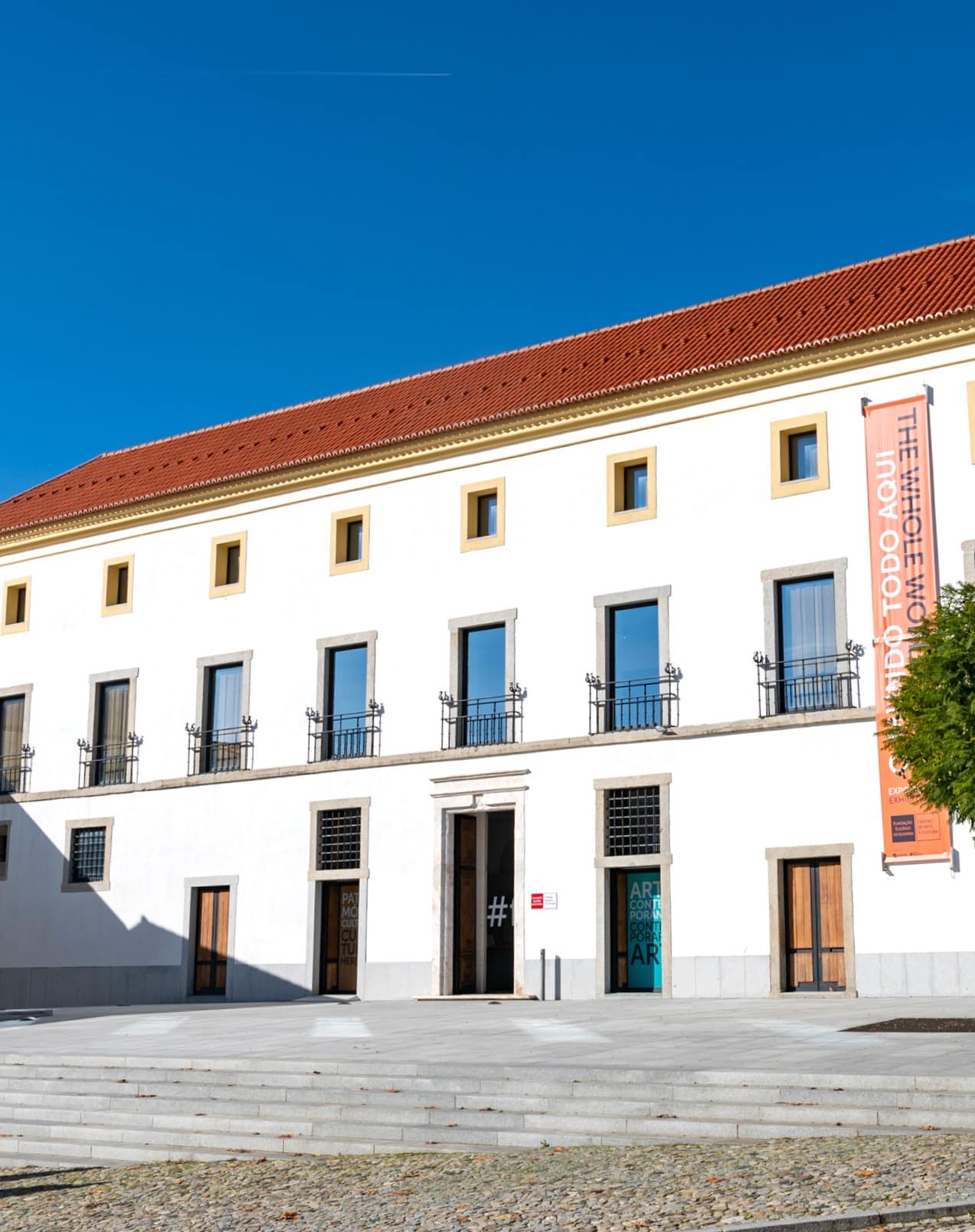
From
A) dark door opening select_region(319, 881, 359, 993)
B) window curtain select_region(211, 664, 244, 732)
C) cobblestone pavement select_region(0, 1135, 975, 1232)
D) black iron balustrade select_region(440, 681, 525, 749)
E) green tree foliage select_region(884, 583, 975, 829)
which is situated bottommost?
cobblestone pavement select_region(0, 1135, 975, 1232)

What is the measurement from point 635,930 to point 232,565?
14.4 m

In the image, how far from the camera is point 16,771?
40594 millimetres

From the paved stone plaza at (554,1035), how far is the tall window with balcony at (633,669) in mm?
5591

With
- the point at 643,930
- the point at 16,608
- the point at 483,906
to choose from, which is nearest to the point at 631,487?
the point at 643,930

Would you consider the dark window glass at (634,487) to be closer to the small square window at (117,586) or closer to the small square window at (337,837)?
the small square window at (337,837)

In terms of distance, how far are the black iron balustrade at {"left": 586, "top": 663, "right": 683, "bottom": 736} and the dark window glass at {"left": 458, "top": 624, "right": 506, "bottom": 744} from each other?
2.34 meters

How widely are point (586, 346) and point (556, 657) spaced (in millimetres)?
9649

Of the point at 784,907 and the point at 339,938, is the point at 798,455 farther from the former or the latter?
the point at 339,938

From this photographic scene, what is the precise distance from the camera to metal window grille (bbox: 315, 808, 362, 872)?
34469mm

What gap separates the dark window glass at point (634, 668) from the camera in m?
30.9

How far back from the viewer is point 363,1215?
1045 centimetres

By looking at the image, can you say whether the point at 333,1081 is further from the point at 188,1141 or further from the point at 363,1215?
the point at 363,1215

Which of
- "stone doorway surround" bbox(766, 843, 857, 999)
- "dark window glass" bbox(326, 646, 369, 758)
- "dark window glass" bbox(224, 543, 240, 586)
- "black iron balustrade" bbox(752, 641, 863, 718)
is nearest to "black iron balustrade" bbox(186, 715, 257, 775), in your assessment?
"dark window glass" bbox(326, 646, 369, 758)

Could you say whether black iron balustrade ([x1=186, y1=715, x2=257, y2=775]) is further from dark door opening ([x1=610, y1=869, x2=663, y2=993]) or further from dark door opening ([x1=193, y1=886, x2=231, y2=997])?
dark door opening ([x1=610, y1=869, x2=663, y2=993])
